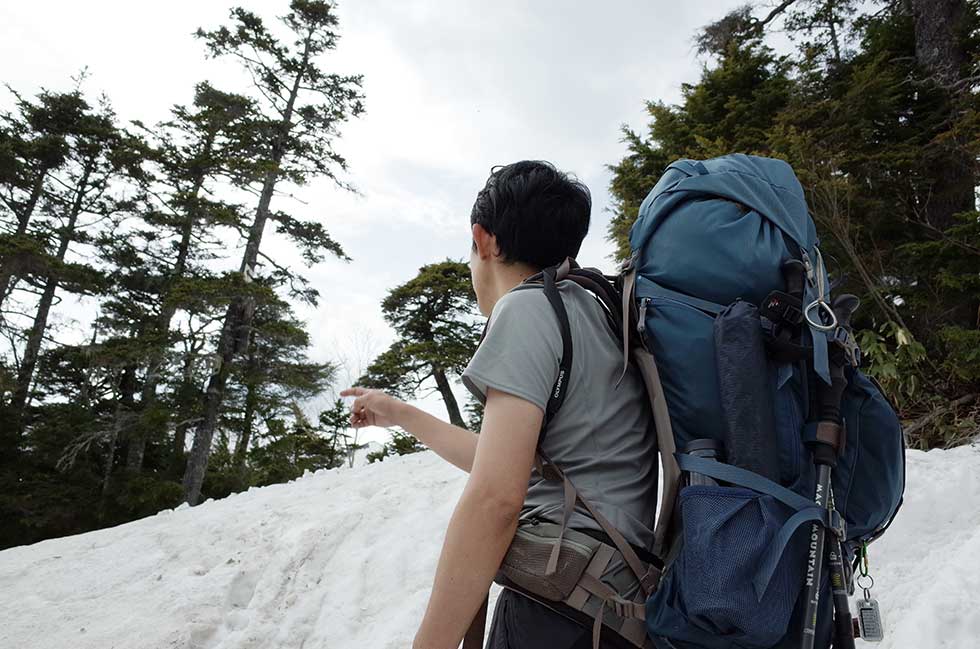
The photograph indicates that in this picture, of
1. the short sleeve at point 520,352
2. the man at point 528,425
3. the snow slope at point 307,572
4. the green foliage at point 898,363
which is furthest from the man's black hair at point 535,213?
the green foliage at point 898,363

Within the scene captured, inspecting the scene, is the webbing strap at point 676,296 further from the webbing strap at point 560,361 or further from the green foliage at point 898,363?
the green foliage at point 898,363

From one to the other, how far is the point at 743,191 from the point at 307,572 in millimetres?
4781

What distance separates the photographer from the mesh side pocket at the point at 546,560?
3.77 ft

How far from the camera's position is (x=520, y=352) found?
3.79ft

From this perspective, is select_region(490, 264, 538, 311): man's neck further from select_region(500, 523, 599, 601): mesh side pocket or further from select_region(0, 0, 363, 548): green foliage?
select_region(0, 0, 363, 548): green foliage

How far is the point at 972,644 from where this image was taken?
242 cm

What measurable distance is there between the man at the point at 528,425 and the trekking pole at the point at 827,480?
1.05 feet

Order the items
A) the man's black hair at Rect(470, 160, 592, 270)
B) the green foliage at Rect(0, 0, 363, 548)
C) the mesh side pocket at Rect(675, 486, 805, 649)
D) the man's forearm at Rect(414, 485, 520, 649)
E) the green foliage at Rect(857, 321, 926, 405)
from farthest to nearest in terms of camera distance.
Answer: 1. the green foliage at Rect(0, 0, 363, 548)
2. the green foliage at Rect(857, 321, 926, 405)
3. the man's black hair at Rect(470, 160, 592, 270)
4. the man's forearm at Rect(414, 485, 520, 649)
5. the mesh side pocket at Rect(675, 486, 805, 649)

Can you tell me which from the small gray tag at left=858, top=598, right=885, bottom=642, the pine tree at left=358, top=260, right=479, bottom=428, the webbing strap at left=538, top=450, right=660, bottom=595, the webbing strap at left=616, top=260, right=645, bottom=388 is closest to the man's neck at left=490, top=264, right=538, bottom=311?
the webbing strap at left=616, top=260, right=645, bottom=388

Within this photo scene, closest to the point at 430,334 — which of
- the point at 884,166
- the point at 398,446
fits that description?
the point at 398,446

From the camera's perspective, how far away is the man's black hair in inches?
57.5

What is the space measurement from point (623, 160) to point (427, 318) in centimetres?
896

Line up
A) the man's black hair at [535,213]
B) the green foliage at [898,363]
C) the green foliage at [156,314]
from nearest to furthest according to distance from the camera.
→ the man's black hair at [535,213] < the green foliage at [898,363] < the green foliage at [156,314]

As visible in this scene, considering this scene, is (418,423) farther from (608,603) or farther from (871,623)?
(871,623)
